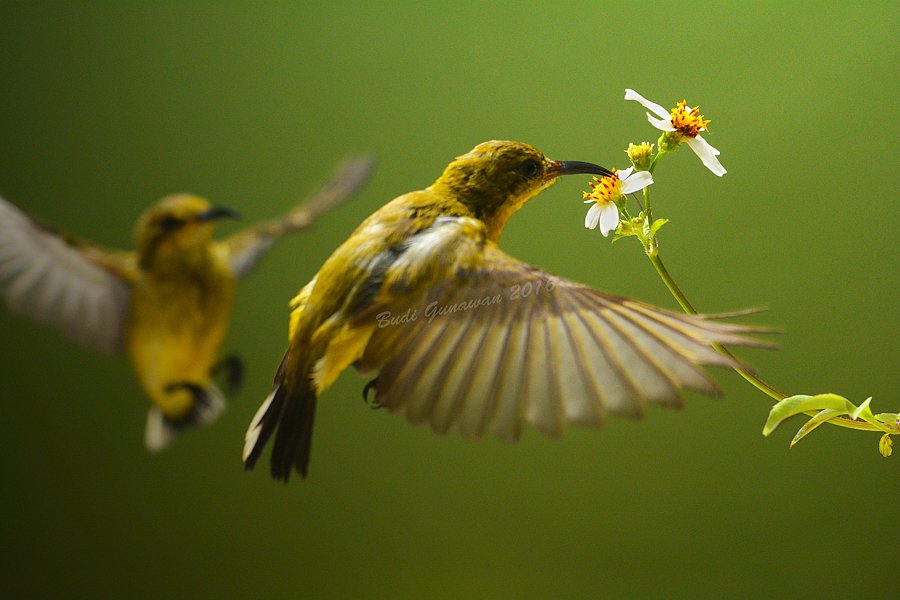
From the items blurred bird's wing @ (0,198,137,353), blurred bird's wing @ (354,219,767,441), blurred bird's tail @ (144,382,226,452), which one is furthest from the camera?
blurred bird's tail @ (144,382,226,452)

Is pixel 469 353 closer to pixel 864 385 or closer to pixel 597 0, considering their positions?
pixel 597 0

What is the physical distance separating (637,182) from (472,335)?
0.22m

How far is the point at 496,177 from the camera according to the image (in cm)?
69

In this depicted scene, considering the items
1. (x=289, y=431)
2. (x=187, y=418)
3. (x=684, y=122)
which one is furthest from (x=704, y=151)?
(x=187, y=418)

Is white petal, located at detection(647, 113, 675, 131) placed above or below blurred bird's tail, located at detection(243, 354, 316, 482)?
above

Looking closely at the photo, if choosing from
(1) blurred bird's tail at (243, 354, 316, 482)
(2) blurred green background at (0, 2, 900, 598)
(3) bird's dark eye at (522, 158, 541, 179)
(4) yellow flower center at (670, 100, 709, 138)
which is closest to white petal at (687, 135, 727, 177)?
(4) yellow flower center at (670, 100, 709, 138)

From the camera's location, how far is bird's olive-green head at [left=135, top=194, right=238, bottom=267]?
3.63 feet

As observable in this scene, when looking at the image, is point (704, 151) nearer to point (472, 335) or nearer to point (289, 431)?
point (472, 335)

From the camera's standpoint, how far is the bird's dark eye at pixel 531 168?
697mm

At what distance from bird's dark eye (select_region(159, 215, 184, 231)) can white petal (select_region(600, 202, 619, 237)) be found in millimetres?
763

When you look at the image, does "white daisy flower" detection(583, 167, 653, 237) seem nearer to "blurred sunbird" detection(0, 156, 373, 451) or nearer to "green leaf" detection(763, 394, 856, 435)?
"green leaf" detection(763, 394, 856, 435)

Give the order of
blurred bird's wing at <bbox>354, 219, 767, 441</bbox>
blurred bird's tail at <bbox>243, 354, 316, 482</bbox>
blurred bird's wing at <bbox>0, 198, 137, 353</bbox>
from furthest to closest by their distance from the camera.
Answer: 1. blurred bird's wing at <bbox>0, 198, 137, 353</bbox>
2. blurred bird's tail at <bbox>243, 354, 316, 482</bbox>
3. blurred bird's wing at <bbox>354, 219, 767, 441</bbox>

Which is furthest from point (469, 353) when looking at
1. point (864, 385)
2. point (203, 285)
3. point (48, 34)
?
point (48, 34)

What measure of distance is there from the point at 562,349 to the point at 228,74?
1.08 m
